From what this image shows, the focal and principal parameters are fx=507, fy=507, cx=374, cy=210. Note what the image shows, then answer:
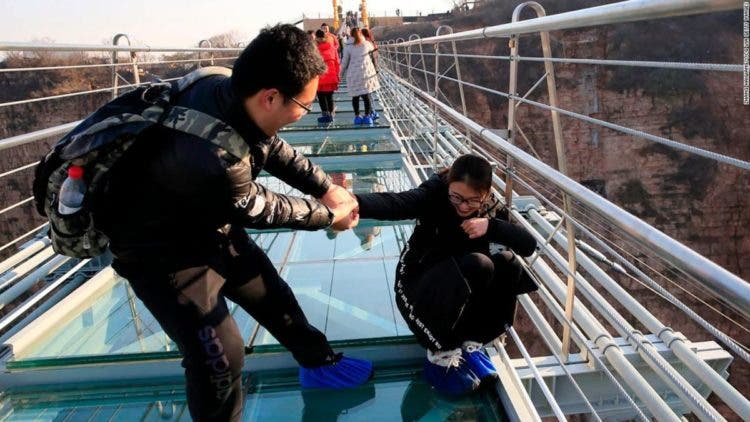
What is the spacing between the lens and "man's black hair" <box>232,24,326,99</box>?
132 cm

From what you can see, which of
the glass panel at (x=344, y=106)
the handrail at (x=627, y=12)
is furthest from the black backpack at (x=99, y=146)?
the glass panel at (x=344, y=106)

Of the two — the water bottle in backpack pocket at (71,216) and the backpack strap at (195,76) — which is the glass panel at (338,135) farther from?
the water bottle in backpack pocket at (71,216)

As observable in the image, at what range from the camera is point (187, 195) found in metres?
1.38

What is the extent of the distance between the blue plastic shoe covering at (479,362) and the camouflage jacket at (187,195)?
0.85m

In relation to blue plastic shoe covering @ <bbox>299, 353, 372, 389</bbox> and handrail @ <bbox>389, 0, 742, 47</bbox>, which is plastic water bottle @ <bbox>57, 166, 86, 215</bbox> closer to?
blue plastic shoe covering @ <bbox>299, 353, 372, 389</bbox>

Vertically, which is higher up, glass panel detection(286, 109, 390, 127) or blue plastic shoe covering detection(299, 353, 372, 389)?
glass panel detection(286, 109, 390, 127)

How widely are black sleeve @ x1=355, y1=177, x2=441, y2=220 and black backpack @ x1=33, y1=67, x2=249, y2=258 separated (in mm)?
801

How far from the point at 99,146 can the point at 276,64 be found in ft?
1.66

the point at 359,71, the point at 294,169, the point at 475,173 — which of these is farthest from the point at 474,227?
the point at 359,71

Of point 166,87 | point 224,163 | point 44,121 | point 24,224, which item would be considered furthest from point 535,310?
point 44,121

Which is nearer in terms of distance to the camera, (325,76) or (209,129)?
(209,129)

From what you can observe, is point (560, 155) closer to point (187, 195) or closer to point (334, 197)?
point (334, 197)

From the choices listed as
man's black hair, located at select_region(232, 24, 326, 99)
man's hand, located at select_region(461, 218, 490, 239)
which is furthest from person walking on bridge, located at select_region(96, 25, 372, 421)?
man's hand, located at select_region(461, 218, 490, 239)

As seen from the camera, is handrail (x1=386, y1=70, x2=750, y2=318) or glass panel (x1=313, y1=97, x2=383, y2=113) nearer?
handrail (x1=386, y1=70, x2=750, y2=318)
